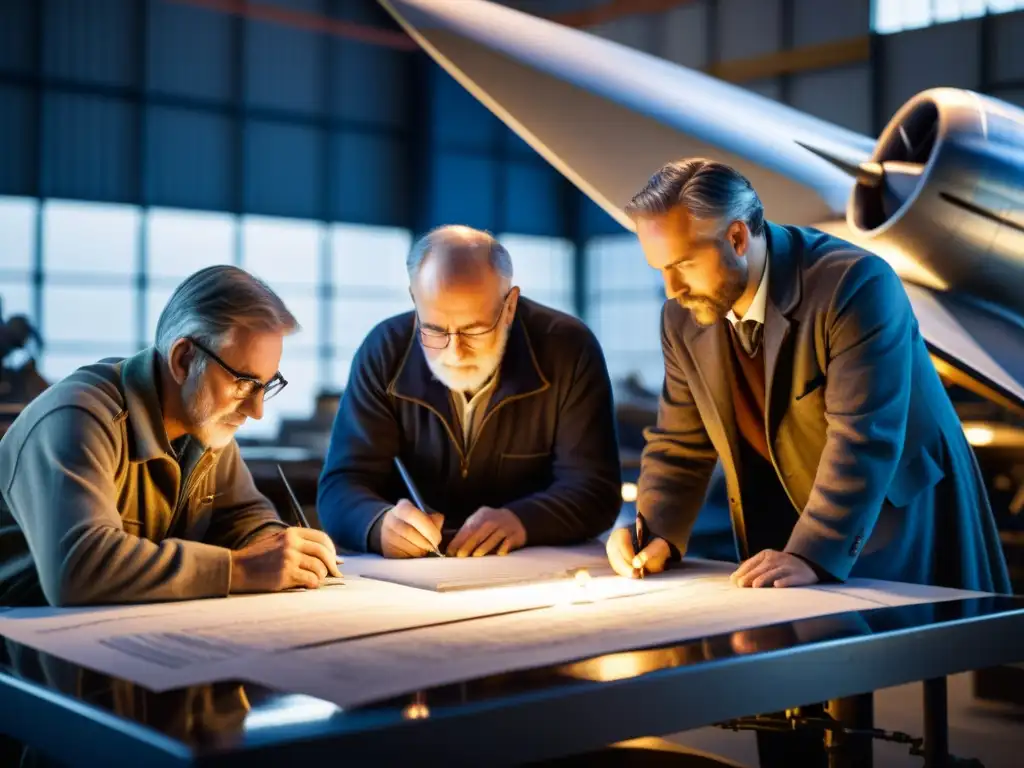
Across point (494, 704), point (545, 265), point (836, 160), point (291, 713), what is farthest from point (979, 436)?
point (545, 265)

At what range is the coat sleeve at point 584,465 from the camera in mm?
2264

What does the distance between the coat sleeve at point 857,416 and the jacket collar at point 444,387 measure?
0.64m

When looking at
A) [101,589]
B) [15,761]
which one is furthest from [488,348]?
[15,761]

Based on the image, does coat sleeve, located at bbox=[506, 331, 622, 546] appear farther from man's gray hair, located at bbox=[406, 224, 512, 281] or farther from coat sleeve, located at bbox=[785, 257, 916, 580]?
coat sleeve, located at bbox=[785, 257, 916, 580]

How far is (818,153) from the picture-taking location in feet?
13.7

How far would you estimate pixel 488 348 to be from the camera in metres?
2.27

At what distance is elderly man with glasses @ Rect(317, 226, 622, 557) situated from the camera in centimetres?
224

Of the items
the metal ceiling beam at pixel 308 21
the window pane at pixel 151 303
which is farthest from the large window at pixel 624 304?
the window pane at pixel 151 303

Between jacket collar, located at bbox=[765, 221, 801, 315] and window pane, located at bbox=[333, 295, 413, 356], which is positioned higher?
window pane, located at bbox=[333, 295, 413, 356]

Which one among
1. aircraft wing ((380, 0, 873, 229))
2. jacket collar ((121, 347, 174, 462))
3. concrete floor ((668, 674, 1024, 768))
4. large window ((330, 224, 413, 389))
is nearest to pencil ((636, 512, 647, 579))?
jacket collar ((121, 347, 174, 462))

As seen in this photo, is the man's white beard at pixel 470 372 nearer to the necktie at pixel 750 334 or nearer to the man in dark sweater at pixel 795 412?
the man in dark sweater at pixel 795 412

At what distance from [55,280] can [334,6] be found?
17.0 feet

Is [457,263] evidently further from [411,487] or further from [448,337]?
[411,487]

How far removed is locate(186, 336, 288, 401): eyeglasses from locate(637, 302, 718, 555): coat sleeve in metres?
0.66
